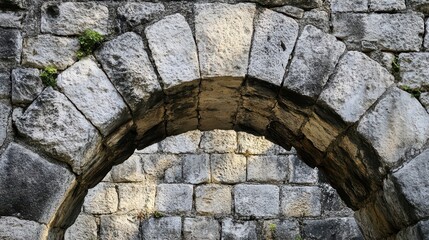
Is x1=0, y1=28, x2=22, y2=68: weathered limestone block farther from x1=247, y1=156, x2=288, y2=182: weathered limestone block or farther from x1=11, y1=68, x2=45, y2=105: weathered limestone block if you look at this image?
x1=247, y1=156, x2=288, y2=182: weathered limestone block

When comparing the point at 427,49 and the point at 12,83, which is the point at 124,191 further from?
the point at 427,49

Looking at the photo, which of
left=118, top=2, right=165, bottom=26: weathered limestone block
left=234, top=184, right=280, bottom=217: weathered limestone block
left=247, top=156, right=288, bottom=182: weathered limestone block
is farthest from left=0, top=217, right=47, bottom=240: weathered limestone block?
left=247, top=156, right=288, bottom=182: weathered limestone block

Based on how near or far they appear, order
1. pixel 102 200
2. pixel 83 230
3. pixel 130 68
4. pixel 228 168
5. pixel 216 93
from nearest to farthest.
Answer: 1. pixel 130 68
2. pixel 216 93
3. pixel 83 230
4. pixel 102 200
5. pixel 228 168

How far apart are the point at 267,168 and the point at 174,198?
40.7 inches

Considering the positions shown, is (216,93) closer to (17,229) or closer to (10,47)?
(10,47)

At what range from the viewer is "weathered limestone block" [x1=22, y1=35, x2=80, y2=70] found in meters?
3.87

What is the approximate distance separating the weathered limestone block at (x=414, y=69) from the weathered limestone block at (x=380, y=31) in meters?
0.05

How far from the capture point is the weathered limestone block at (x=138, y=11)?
3.95 meters

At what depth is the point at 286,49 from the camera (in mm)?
3961

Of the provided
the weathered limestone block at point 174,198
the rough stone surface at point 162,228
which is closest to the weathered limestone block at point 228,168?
the weathered limestone block at point 174,198

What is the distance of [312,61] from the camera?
395cm

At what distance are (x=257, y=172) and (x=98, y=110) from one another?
143 inches

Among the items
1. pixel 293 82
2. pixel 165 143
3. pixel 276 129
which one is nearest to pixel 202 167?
pixel 165 143

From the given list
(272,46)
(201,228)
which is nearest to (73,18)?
(272,46)
